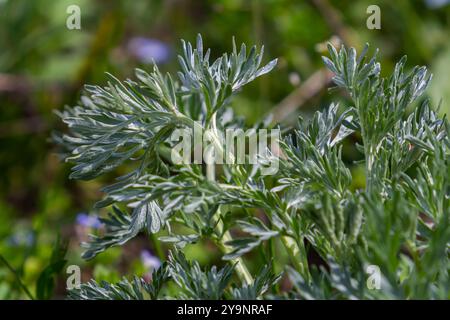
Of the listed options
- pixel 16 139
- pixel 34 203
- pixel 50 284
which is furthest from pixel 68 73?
pixel 50 284

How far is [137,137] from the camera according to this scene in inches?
55.1

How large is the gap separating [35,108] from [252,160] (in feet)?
7.25

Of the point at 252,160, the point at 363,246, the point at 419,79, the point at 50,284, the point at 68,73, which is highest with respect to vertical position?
the point at 68,73

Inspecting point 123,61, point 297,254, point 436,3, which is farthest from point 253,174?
point 123,61

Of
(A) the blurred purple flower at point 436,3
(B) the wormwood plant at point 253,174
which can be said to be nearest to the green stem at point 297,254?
(B) the wormwood plant at point 253,174

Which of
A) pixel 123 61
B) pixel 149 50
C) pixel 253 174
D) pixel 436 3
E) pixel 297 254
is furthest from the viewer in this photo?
pixel 123 61

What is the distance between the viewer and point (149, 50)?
3525 mm

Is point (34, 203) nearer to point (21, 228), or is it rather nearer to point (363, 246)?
point (21, 228)

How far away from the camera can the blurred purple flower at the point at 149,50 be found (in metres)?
3.51

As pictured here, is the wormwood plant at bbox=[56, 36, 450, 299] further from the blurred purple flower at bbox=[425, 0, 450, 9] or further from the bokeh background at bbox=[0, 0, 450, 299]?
the blurred purple flower at bbox=[425, 0, 450, 9]

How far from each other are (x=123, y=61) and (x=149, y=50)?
0.70 feet

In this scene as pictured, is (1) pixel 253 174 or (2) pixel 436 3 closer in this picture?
(1) pixel 253 174

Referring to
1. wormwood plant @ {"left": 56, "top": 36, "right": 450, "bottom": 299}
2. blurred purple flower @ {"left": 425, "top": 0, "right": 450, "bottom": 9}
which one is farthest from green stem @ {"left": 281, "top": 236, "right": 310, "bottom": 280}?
blurred purple flower @ {"left": 425, "top": 0, "right": 450, "bottom": 9}

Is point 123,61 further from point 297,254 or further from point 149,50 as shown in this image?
point 297,254
